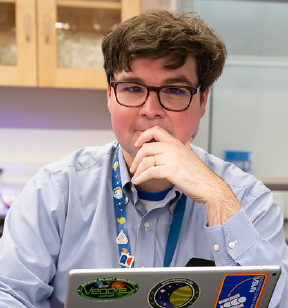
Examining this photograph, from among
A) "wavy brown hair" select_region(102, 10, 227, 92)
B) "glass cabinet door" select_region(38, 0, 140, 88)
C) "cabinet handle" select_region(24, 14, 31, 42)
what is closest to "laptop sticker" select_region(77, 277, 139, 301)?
"wavy brown hair" select_region(102, 10, 227, 92)

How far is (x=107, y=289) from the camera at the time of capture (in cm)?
68

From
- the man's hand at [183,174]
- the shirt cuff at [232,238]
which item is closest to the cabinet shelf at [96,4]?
the man's hand at [183,174]

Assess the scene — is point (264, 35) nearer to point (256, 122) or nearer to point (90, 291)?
point (256, 122)

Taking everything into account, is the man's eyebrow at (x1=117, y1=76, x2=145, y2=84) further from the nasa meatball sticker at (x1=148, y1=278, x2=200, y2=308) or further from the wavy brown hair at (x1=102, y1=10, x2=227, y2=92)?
the nasa meatball sticker at (x1=148, y1=278, x2=200, y2=308)

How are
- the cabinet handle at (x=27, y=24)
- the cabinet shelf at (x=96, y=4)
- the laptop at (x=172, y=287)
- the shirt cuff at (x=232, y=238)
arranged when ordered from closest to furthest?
the laptop at (x=172, y=287) < the shirt cuff at (x=232, y=238) < the cabinet handle at (x=27, y=24) < the cabinet shelf at (x=96, y=4)

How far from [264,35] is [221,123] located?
56cm

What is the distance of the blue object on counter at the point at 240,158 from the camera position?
225 centimetres

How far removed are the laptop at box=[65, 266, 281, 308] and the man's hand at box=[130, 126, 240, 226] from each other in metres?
0.30

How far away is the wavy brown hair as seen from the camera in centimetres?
111

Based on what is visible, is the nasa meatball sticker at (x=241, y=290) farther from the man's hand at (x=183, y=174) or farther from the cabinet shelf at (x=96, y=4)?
the cabinet shelf at (x=96, y=4)

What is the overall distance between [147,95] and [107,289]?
0.59 meters

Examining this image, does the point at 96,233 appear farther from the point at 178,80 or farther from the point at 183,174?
the point at 178,80

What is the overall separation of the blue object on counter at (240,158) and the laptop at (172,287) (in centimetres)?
155

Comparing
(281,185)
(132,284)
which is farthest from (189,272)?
(281,185)
